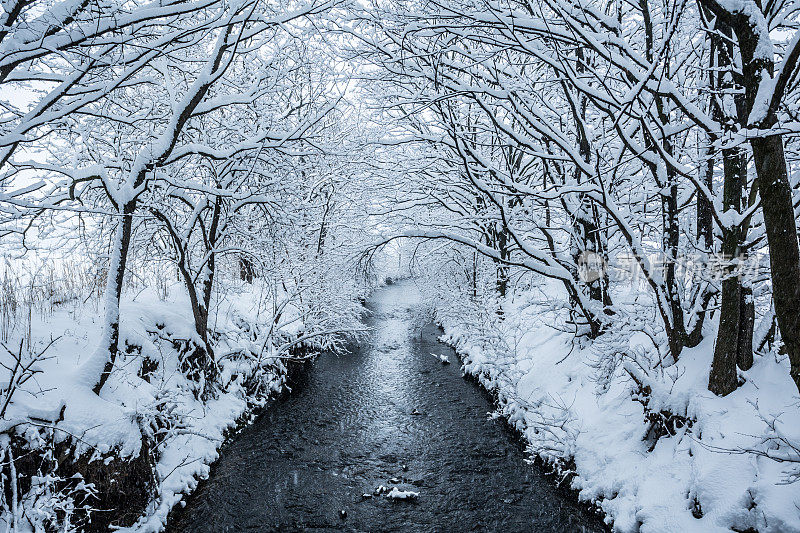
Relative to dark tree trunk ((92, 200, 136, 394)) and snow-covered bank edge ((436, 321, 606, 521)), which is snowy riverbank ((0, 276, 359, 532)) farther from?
snow-covered bank edge ((436, 321, 606, 521))

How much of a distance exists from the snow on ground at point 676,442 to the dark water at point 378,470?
0.58 metres

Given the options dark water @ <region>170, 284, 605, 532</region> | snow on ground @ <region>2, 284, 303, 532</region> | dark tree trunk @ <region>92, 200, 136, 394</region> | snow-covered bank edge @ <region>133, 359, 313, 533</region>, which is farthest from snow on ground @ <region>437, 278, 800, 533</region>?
dark tree trunk @ <region>92, 200, 136, 394</region>

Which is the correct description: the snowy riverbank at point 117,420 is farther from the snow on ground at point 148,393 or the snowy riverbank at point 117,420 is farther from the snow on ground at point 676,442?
the snow on ground at point 676,442

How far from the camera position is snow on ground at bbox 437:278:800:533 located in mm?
3549

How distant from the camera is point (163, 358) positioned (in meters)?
7.56

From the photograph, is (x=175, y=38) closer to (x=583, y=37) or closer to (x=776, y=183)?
(x=583, y=37)

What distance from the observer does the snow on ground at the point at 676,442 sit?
3.55 m

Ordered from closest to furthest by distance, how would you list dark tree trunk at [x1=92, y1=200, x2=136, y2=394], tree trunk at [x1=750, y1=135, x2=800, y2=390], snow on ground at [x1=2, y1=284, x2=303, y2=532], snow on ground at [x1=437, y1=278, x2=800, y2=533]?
1. tree trunk at [x1=750, y1=135, x2=800, y2=390]
2. snow on ground at [x1=437, y1=278, x2=800, y2=533]
3. snow on ground at [x1=2, y1=284, x2=303, y2=532]
4. dark tree trunk at [x1=92, y1=200, x2=136, y2=394]

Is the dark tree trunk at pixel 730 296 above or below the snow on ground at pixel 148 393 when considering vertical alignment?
above

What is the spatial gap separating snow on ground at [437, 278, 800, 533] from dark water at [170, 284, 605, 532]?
58cm

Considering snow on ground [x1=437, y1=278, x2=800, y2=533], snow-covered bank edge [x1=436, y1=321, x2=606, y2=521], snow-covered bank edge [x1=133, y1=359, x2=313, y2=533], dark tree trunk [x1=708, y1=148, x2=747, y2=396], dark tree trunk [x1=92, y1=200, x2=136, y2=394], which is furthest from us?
dark tree trunk [x1=92, y1=200, x2=136, y2=394]

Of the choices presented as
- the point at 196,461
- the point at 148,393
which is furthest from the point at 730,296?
the point at 148,393

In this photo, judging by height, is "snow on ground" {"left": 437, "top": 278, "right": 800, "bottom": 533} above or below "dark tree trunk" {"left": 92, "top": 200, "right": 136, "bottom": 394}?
below

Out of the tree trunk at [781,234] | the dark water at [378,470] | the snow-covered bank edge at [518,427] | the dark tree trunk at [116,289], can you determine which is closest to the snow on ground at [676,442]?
the snow-covered bank edge at [518,427]
